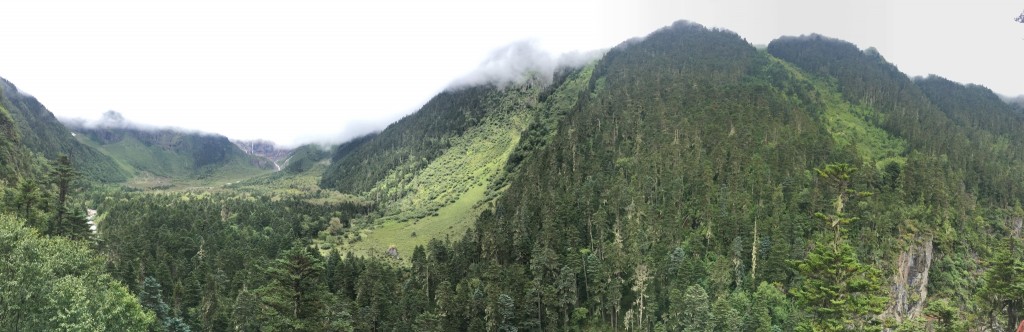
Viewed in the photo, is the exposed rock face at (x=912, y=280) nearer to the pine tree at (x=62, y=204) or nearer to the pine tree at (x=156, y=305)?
the pine tree at (x=156, y=305)

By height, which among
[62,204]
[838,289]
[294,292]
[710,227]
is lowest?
[710,227]

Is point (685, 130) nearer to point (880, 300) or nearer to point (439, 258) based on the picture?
point (439, 258)

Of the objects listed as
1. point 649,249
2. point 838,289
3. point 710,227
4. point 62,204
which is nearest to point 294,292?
point 838,289

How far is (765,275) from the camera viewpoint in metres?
105

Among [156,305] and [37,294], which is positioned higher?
[37,294]

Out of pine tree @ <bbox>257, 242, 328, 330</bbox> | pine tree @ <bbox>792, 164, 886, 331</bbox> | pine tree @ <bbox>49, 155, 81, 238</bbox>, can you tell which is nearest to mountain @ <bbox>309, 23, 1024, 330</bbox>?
pine tree @ <bbox>792, 164, 886, 331</bbox>

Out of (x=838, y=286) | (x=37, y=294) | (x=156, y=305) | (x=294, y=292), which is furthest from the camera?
(x=156, y=305)

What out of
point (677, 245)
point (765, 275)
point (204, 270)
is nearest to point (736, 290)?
point (765, 275)

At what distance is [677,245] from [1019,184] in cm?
17488

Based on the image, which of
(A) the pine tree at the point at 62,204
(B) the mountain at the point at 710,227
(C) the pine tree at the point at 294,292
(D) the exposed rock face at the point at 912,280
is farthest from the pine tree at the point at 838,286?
(A) the pine tree at the point at 62,204

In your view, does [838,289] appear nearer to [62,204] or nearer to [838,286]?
[838,286]

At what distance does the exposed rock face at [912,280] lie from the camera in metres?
121

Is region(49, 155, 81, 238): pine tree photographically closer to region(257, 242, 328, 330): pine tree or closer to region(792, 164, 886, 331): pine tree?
region(257, 242, 328, 330): pine tree

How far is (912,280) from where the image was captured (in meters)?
125
